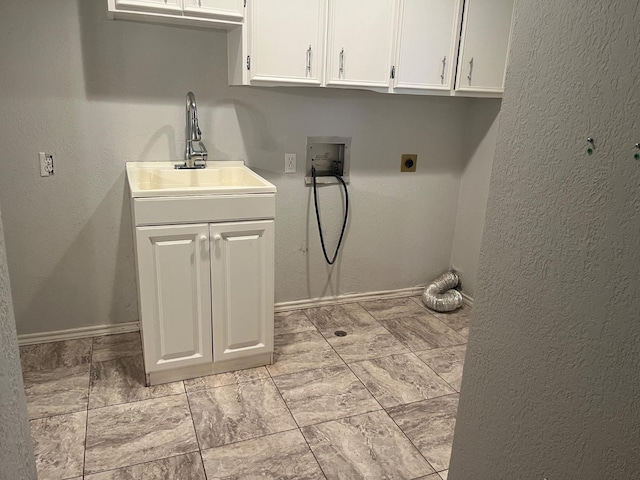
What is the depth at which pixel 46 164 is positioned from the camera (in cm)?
252

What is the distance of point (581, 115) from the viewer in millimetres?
883

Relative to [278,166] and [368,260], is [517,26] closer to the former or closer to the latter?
[278,166]

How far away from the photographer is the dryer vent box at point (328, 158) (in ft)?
10.0

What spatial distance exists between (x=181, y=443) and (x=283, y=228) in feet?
4.87

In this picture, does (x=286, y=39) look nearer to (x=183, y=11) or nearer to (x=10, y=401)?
(x=183, y=11)

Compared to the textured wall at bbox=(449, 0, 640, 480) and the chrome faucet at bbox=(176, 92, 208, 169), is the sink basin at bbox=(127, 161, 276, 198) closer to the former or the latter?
the chrome faucet at bbox=(176, 92, 208, 169)

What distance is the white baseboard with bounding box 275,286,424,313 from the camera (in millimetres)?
3264

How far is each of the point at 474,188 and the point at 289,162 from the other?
131 centimetres

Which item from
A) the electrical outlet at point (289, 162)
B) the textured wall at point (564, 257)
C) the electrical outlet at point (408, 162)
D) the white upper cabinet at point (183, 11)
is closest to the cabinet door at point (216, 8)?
the white upper cabinet at point (183, 11)

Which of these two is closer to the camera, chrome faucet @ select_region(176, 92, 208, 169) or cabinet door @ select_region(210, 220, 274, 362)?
cabinet door @ select_region(210, 220, 274, 362)

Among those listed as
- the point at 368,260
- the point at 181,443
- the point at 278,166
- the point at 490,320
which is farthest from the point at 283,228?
the point at 490,320

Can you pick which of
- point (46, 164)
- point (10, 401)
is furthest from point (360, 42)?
point (10, 401)

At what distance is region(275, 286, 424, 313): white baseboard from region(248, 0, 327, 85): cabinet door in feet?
4.74

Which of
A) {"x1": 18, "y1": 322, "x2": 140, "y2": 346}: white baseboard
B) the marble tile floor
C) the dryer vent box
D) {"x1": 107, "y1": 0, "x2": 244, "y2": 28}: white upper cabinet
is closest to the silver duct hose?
the marble tile floor
